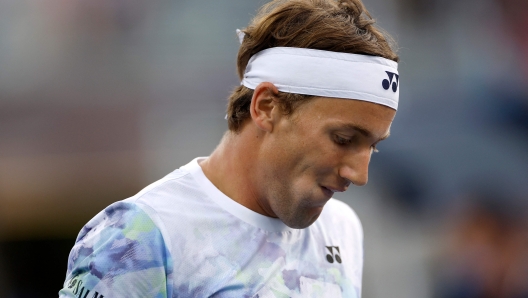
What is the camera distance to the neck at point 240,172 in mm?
2084

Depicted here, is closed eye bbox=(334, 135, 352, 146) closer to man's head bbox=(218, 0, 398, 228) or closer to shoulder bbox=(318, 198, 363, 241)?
man's head bbox=(218, 0, 398, 228)

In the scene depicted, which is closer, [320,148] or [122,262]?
[122,262]

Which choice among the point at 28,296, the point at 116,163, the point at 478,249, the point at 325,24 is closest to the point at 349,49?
the point at 325,24

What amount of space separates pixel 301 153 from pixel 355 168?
0.59ft

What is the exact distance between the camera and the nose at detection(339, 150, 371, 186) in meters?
1.94

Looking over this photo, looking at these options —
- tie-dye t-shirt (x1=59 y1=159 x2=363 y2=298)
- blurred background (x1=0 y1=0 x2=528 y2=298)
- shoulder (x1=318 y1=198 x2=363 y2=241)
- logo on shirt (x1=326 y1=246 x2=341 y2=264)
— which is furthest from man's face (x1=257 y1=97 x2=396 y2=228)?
blurred background (x1=0 y1=0 x2=528 y2=298)

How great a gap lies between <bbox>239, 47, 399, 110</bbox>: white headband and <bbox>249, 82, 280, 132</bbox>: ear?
1.2 inches

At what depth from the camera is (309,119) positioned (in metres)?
1.94

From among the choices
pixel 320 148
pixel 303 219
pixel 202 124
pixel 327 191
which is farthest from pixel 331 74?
pixel 202 124

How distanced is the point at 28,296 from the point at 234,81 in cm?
231

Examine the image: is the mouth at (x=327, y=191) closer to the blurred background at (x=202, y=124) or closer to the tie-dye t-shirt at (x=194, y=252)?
the tie-dye t-shirt at (x=194, y=252)

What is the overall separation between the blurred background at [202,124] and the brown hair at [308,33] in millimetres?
2669

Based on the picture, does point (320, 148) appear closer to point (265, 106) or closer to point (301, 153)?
point (301, 153)

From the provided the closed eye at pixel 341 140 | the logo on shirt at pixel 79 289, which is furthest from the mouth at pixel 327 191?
the logo on shirt at pixel 79 289
